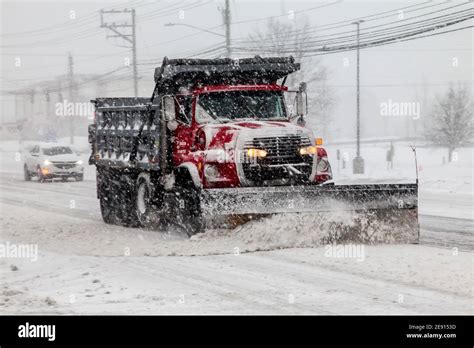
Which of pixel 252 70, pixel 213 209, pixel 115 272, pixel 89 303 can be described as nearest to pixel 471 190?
pixel 252 70

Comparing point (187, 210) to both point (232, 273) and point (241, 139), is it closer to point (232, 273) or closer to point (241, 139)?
point (241, 139)

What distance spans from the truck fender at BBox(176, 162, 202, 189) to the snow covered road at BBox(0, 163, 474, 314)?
88cm

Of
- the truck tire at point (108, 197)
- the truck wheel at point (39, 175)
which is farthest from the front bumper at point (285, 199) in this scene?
the truck wheel at point (39, 175)

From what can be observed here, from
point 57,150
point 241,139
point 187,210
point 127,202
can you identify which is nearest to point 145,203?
point 127,202

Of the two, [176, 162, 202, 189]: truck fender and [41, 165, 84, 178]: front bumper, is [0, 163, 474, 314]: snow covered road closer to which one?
[176, 162, 202, 189]: truck fender

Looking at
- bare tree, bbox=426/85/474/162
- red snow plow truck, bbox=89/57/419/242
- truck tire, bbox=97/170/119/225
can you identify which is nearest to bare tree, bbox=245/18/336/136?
bare tree, bbox=426/85/474/162

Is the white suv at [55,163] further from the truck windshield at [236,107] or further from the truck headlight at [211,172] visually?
the truck headlight at [211,172]

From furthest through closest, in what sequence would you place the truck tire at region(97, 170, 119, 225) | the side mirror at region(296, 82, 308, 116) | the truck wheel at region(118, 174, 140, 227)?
the truck tire at region(97, 170, 119, 225), the truck wheel at region(118, 174, 140, 227), the side mirror at region(296, 82, 308, 116)

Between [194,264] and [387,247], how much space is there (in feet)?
9.99

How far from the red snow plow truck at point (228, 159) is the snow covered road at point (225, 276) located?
552mm

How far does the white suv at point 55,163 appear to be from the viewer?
3156 cm

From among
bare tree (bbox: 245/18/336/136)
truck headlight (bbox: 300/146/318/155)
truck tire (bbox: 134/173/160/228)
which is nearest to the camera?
truck headlight (bbox: 300/146/318/155)

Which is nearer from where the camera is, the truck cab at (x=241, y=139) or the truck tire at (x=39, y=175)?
the truck cab at (x=241, y=139)

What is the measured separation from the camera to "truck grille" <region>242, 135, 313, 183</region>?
1266 cm
